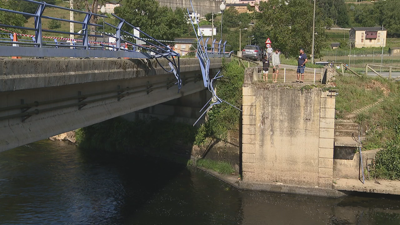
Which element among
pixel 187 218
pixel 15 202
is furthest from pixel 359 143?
pixel 15 202

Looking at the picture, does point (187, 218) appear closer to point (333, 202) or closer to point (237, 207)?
point (237, 207)

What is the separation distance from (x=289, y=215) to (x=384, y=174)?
5.41 metres

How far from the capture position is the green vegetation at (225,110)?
23.8 m

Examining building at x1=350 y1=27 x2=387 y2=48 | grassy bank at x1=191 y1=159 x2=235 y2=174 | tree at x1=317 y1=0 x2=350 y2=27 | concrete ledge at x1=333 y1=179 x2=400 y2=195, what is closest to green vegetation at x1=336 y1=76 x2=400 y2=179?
concrete ledge at x1=333 y1=179 x2=400 y2=195

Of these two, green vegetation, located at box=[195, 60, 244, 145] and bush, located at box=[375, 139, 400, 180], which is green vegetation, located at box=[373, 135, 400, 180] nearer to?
bush, located at box=[375, 139, 400, 180]

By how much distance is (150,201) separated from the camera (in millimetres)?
19156

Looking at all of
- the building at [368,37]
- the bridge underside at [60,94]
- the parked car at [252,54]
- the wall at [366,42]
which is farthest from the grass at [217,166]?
the wall at [366,42]

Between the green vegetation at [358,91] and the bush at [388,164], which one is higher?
the green vegetation at [358,91]

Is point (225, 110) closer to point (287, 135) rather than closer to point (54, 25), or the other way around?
point (287, 135)

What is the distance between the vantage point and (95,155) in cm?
2753

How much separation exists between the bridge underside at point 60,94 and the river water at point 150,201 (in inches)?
192

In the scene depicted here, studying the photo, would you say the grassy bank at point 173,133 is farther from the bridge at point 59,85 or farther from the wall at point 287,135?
the bridge at point 59,85

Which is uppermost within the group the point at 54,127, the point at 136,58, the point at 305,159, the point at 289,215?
the point at 136,58

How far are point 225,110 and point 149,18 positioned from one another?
104 feet
